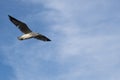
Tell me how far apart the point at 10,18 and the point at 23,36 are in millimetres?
4263

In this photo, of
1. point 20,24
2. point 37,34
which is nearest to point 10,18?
point 20,24

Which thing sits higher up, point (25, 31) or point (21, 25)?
point (21, 25)

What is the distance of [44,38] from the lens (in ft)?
169

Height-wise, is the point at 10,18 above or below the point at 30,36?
above

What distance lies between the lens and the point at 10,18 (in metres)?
49.9

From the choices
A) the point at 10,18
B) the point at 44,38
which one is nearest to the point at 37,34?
the point at 44,38

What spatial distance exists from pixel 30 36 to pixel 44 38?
3104mm

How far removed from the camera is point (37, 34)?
5112 cm

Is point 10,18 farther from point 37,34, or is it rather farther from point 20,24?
point 37,34

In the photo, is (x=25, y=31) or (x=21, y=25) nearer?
(x=21, y=25)

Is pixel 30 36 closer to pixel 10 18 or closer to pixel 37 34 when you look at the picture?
pixel 37 34

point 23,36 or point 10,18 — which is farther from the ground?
point 10,18

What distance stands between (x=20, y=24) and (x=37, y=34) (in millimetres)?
3720

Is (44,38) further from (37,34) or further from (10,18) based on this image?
(10,18)
